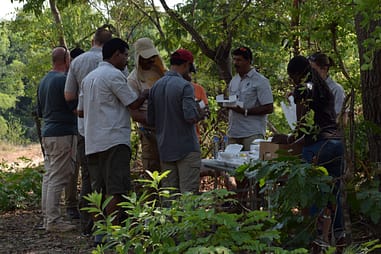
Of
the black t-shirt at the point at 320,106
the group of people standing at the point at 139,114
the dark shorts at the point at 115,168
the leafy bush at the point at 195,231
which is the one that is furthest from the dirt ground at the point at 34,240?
the leafy bush at the point at 195,231

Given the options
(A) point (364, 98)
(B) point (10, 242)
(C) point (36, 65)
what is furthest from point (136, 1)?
(A) point (364, 98)

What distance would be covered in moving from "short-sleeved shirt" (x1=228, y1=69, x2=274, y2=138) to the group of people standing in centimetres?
1

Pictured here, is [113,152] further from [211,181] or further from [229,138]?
[211,181]

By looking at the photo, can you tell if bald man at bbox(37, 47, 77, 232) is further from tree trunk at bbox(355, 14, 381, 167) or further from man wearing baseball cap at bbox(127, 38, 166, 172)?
tree trunk at bbox(355, 14, 381, 167)

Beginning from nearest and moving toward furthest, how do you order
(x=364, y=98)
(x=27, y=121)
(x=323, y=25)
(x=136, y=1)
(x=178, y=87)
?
1. (x=364, y=98)
2. (x=178, y=87)
3. (x=323, y=25)
4. (x=136, y=1)
5. (x=27, y=121)

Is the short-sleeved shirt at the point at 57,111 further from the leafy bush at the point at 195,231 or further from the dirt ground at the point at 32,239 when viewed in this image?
the leafy bush at the point at 195,231

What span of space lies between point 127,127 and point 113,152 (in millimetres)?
257

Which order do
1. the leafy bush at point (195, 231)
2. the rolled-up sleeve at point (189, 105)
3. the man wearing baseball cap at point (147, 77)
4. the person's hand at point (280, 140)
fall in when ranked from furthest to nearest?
the man wearing baseball cap at point (147, 77), the rolled-up sleeve at point (189, 105), the person's hand at point (280, 140), the leafy bush at point (195, 231)

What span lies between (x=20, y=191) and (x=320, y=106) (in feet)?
18.6

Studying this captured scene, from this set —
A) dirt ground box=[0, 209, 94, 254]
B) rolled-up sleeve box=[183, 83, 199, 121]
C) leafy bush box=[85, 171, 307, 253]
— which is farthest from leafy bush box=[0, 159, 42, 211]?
leafy bush box=[85, 171, 307, 253]

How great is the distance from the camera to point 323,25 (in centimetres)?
879

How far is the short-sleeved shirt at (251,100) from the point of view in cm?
763

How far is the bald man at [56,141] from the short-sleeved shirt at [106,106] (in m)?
1.26

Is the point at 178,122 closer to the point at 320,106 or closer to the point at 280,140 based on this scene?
the point at 280,140
